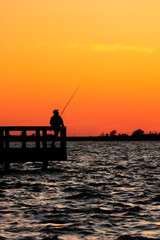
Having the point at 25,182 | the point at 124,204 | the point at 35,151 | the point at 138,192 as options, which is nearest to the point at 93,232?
the point at 124,204

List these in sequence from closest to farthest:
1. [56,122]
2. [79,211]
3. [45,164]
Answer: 1. [79,211]
2. [56,122]
3. [45,164]

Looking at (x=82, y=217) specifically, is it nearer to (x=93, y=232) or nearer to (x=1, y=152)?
(x=93, y=232)

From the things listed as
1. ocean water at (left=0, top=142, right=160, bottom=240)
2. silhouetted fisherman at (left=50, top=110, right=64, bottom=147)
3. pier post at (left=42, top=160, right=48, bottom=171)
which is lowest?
ocean water at (left=0, top=142, right=160, bottom=240)

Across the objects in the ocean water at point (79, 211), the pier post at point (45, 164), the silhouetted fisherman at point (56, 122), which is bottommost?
the ocean water at point (79, 211)

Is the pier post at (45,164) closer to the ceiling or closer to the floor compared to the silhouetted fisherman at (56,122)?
closer to the floor

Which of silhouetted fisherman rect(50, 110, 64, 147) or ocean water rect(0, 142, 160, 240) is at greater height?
silhouetted fisherman rect(50, 110, 64, 147)

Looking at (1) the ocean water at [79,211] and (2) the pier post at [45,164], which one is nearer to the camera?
(1) the ocean water at [79,211]

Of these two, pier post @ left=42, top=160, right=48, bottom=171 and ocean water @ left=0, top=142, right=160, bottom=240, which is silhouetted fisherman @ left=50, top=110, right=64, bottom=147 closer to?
pier post @ left=42, top=160, right=48, bottom=171

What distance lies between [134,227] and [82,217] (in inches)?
65.6

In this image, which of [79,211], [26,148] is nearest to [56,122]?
[26,148]

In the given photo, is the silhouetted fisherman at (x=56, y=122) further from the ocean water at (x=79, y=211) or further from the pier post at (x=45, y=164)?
the ocean water at (x=79, y=211)

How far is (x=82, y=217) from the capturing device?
12.0 m

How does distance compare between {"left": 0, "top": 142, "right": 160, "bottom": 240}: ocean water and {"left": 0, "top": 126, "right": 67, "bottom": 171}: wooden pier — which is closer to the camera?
{"left": 0, "top": 142, "right": 160, "bottom": 240}: ocean water

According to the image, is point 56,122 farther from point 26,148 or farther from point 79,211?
point 79,211
